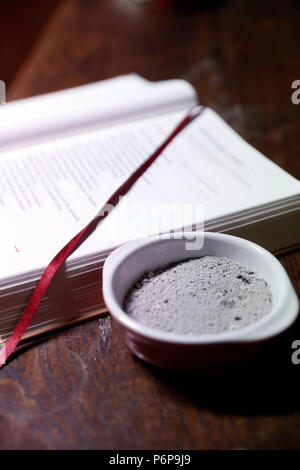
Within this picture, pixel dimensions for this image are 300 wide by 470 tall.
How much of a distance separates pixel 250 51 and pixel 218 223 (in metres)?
0.57

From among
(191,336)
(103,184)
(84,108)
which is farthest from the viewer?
(84,108)

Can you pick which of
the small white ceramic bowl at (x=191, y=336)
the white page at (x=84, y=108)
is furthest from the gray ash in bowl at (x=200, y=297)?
the white page at (x=84, y=108)

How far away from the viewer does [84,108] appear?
0.68m

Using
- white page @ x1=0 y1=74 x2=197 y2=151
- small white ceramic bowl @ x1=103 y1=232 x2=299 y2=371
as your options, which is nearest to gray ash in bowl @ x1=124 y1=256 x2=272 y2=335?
small white ceramic bowl @ x1=103 y1=232 x2=299 y2=371

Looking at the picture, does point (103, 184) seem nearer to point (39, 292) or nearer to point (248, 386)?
point (39, 292)

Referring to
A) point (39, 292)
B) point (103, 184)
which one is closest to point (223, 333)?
point (39, 292)

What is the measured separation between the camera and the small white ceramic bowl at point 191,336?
339mm

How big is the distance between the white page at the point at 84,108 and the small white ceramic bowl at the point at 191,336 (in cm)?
28

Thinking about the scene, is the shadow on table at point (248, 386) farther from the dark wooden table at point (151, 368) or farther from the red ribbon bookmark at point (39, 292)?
the red ribbon bookmark at point (39, 292)

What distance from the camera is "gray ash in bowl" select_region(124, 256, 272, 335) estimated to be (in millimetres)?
376

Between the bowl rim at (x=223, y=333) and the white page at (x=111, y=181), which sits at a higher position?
the bowl rim at (x=223, y=333)

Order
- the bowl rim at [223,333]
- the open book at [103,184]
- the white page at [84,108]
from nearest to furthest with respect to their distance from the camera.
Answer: the bowl rim at [223,333] → the open book at [103,184] → the white page at [84,108]

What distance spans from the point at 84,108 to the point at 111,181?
163mm

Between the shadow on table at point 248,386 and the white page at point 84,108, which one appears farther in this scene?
the white page at point 84,108
